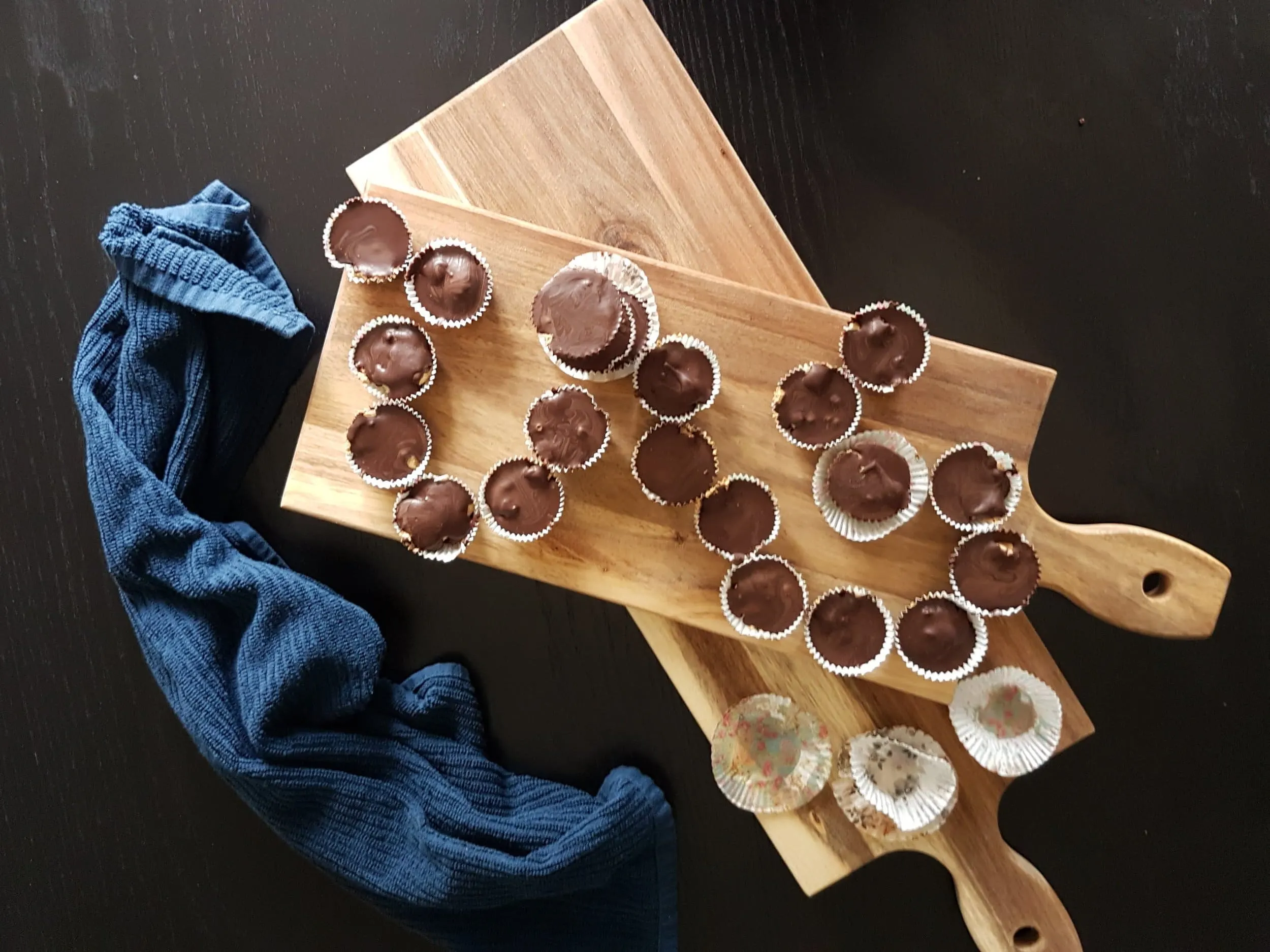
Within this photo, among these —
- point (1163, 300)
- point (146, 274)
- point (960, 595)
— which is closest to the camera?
point (960, 595)

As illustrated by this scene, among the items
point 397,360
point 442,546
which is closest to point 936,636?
point 442,546

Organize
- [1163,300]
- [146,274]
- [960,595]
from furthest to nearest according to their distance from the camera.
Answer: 1. [1163,300]
2. [146,274]
3. [960,595]

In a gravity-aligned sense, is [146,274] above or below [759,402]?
above

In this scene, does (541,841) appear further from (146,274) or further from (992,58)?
(992,58)

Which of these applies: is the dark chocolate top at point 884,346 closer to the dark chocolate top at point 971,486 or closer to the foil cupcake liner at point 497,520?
the dark chocolate top at point 971,486

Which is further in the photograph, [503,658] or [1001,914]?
[503,658]

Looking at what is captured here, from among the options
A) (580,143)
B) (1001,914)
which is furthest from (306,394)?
(1001,914)
